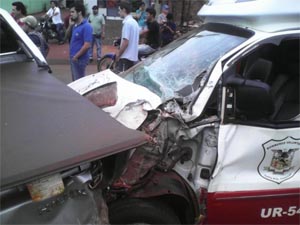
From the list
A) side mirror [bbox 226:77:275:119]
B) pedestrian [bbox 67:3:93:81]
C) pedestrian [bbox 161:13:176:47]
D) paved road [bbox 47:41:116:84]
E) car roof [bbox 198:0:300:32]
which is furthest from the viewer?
pedestrian [bbox 161:13:176:47]

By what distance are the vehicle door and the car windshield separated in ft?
0.88

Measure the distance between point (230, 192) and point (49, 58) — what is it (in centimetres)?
1063

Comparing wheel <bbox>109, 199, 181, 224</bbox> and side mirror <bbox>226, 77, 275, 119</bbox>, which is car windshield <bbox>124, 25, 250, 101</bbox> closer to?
side mirror <bbox>226, 77, 275, 119</bbox>

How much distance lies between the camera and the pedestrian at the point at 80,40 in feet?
21.1

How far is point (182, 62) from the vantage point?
10.5 feet

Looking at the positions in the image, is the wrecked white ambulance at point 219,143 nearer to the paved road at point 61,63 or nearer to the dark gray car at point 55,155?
the dark gray car at point 55,155

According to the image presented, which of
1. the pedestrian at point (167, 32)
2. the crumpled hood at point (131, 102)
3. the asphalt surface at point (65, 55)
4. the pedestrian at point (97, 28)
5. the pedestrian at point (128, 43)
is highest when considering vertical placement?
the crumpled hood at point (131, 102)

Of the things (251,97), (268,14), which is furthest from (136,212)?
(268,14)

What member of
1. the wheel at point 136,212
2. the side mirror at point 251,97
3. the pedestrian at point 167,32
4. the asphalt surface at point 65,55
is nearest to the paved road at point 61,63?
the asphalt surface at point 65,55

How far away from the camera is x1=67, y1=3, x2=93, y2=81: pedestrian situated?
6434 mm

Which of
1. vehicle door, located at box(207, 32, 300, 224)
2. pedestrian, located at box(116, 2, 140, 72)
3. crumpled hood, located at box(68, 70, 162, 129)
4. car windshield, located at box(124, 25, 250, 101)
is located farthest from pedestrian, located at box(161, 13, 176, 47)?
vehicle door, located at box(207, 32, 300, 224)

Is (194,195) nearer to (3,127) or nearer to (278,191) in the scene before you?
(278,191)

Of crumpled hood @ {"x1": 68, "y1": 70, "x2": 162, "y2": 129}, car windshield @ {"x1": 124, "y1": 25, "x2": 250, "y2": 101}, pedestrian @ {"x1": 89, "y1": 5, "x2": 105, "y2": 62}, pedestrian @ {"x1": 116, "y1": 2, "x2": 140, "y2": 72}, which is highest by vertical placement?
car windshield @ {"x1": 124, "y1": 25, "x2": 250, "y2": 101}

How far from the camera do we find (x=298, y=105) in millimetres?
3297
